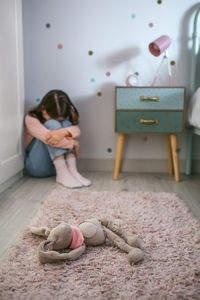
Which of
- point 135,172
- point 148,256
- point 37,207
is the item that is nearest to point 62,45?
point 135,172

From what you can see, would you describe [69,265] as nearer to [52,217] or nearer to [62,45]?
[52,217]

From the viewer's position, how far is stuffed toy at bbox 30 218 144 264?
1.03 metres

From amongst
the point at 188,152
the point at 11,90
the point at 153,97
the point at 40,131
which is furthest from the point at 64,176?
the point at 188,152

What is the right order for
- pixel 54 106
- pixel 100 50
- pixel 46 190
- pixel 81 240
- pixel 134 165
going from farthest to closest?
pixel 134 165 → pixel 100 50 → pixel 54 106 → pixel 46 190 → pixel 81 240

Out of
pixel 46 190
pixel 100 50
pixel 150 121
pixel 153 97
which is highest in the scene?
pixel 100 50

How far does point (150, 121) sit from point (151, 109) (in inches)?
3.1

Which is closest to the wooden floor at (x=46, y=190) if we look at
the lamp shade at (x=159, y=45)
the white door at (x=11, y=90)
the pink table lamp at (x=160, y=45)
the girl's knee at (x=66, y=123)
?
the white door at (x=11, y=90)

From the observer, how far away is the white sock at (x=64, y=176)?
6.54 feet

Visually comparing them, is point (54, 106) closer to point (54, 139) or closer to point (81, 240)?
point (54, 139)

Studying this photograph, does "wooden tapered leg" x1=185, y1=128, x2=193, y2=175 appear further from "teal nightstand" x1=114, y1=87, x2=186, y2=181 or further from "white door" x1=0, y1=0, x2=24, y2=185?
"white door" x1=0, y1=0, x2=24, y2=185

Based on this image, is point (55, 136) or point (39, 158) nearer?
point (55, 136)

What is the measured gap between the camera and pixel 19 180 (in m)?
2.14

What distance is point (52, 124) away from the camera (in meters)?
2.11

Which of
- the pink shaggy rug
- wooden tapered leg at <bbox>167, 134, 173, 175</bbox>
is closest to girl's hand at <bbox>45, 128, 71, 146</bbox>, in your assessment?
the pink shaggy rug
